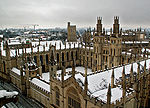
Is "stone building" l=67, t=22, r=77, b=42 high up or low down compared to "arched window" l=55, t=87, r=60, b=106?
up

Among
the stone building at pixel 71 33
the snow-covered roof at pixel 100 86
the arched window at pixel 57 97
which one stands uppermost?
the stone building at pixel 71 33

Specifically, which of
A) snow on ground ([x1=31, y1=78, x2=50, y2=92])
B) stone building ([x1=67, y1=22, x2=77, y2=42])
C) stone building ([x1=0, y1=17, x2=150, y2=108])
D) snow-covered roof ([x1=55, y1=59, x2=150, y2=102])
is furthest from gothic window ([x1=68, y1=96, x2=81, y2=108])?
stone building ([x1=67, y1=22, x2=77, y2=42])

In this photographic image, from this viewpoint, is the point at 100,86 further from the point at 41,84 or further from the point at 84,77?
the point at 41,84

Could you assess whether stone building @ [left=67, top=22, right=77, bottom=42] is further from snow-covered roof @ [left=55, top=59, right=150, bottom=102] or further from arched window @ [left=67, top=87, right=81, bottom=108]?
arched window @ [left=67, top=87, right=81, bottom=108]

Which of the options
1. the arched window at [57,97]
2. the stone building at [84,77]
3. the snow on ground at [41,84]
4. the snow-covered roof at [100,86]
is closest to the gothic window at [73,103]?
the stone building at [84,77]

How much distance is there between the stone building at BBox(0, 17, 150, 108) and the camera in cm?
2191

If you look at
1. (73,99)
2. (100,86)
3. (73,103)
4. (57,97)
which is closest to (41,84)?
(57,97)

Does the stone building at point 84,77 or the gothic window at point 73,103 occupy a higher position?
the stone building at point 84,77

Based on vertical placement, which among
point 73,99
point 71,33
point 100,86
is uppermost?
point 71,33

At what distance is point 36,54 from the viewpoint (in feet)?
186

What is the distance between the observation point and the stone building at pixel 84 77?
2191cm

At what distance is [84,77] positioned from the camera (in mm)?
26281

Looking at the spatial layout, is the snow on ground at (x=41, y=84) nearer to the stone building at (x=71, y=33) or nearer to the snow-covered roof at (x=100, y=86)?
the snow-covered roof at (x=100, y=86)

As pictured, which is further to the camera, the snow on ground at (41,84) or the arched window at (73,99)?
the snow on ground at (41,84)
